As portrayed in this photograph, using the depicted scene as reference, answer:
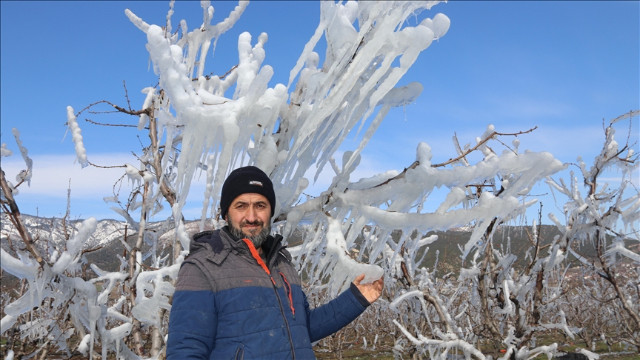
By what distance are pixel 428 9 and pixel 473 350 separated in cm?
418

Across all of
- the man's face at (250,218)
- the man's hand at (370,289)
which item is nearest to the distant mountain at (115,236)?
the man's hand at (370,289)

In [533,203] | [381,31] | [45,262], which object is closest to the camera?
[381,31]

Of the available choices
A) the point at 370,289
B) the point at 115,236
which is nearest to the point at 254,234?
the point at 370,289

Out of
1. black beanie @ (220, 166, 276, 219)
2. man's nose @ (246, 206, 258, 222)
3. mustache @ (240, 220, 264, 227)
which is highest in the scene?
black beanie @ (220, 166, 276, 219)

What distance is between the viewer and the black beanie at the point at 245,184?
87.7 inches

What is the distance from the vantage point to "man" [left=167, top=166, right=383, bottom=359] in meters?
1.97

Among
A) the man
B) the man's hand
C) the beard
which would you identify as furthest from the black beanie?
the man's hand

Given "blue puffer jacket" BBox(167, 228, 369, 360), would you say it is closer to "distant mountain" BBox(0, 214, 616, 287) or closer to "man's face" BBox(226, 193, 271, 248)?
"man's face" BBox(226, 193, 271, 248)

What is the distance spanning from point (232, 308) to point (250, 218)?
462 mm

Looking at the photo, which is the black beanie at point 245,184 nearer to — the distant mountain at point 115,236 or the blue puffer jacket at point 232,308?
the blue puffer jacket at point 232,308

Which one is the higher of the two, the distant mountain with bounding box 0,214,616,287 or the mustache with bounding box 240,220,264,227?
the distant mountain with bounding box 0,214,616,287

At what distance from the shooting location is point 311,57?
241 cm

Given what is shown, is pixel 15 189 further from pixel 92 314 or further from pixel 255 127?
pixel 255 127

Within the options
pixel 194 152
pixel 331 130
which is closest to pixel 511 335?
pixel 331 130
